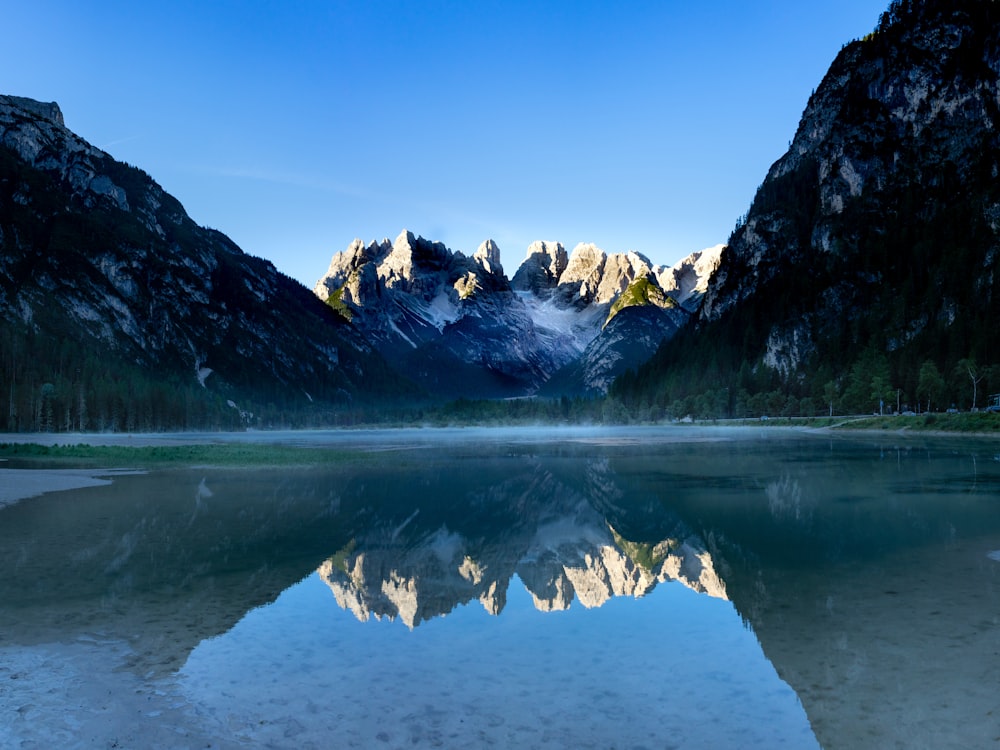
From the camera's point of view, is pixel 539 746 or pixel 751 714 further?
pixel 751 714

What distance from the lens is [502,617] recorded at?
59.5 ft

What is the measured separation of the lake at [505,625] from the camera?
11.2 metres

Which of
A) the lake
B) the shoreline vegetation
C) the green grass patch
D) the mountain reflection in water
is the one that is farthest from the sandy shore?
the green grass patch

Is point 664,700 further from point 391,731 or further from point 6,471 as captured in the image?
point 6,471

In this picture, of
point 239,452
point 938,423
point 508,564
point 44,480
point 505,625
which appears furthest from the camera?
point 938,423

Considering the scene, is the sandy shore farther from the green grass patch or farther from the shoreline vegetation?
Answer: the green grass patch

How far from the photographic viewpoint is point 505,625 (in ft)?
56.8

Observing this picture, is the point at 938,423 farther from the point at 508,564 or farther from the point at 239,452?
the point at 508,564

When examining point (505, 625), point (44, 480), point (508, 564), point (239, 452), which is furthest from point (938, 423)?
point (44, 480)

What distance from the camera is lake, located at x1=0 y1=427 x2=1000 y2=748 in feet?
36.8

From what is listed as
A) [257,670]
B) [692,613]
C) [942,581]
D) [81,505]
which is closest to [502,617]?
[692,613]

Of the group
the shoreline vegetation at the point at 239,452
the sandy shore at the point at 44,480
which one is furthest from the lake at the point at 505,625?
the shoreline vegetation at the point at 239,452

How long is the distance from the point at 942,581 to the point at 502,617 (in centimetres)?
1202

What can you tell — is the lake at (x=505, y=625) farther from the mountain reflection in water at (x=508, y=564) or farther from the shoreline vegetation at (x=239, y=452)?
the shoreline vegetation at (x=239, y=452)
